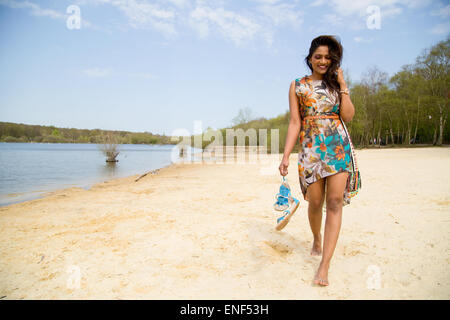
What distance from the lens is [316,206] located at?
96.7 inches

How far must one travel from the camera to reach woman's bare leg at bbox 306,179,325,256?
2.34m

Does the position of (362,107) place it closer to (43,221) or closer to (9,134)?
(43,221)

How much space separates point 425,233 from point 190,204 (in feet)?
11.6

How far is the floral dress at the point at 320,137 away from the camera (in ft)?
7.23

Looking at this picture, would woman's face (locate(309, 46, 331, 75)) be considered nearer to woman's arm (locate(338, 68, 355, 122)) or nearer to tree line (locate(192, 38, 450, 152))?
woman's arm (locate(338, 68, 355, 122))

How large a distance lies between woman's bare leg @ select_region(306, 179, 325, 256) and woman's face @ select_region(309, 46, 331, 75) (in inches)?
38.8

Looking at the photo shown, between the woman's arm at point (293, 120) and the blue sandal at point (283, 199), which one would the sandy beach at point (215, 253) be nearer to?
the blue sandal at point (283, 199)

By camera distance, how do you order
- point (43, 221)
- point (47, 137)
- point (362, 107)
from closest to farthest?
point (43, 221) → point (362, 107) → point (47, 137)

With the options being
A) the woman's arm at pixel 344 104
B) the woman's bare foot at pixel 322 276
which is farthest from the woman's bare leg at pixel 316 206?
the woman's arm at pixel 344 104

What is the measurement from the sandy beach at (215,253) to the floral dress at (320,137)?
0.80 metres

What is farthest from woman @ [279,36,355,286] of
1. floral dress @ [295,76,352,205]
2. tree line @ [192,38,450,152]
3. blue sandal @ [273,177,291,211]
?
tree line @ [192,38,450,152]

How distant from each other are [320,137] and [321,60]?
679mm

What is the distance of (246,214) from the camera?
4188mm
